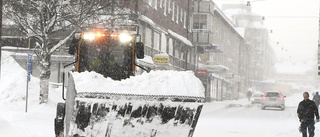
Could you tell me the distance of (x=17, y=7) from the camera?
68.5ft

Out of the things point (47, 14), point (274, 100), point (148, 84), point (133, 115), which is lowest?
point (274, 100)

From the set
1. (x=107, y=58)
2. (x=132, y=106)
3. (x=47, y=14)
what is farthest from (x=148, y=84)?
(x=47, y=14)

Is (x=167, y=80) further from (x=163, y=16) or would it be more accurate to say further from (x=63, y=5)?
(x=163, y=16)

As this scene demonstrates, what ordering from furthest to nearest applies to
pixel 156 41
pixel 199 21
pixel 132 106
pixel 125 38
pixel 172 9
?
pixel 199 21 < pixel 172 9 < pixel 156 41 < pixel 125 38 < pixel 132 106

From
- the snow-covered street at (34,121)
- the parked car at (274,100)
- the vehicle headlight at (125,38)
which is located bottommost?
the parked car at (274,100)

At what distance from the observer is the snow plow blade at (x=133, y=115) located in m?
8.89

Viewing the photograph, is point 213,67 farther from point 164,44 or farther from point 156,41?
point 156,41

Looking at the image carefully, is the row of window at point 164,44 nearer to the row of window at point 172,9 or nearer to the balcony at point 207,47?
the row of window at point 172,9

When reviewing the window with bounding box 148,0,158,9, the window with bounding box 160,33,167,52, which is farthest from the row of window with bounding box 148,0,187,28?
the window with bounding box 160,33,167,52

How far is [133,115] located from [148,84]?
0.64 meters

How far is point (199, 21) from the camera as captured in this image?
175ft

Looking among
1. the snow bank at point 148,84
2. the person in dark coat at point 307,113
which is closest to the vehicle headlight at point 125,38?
the snow bank at point 148,84

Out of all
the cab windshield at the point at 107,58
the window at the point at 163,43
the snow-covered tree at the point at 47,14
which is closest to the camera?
the cab windshield at the point at 107,58

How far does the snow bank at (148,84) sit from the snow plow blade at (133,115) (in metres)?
0.10
